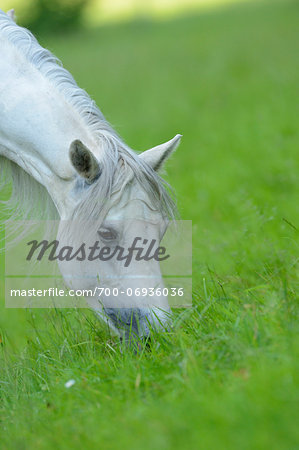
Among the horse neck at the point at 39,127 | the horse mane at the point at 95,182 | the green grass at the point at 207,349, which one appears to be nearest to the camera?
the green grass at the point at 207,349

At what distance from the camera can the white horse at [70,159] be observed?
3.15m

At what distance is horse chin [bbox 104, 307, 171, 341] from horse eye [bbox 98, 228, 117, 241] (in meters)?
0.41

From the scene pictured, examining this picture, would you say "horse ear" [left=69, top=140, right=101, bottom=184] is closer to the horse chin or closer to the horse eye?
the horse eye

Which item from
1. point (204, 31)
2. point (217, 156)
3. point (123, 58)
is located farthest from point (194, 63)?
point (217, 156)

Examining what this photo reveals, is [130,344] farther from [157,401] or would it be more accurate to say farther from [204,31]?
[204,31]

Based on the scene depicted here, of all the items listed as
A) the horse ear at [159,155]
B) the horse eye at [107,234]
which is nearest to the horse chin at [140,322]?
the horse eye at [107,234]

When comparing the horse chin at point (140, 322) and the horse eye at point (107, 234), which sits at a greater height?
the horse eye at point (107, 234)

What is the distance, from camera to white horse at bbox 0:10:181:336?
3.15 m

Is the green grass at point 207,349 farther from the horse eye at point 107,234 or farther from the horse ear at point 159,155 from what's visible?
the horse ear at point 159,155

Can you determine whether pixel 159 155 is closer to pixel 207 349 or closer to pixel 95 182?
pixel 95 182

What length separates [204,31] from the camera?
20.5m

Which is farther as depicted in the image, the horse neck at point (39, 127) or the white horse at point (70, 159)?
the horse neck at point (39, 127)

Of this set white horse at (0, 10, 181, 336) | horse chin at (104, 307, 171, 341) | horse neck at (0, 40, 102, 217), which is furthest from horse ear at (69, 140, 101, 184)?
horse chin at (104, 307, 171, 341)

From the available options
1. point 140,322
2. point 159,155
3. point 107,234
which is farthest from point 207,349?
point 159,155
